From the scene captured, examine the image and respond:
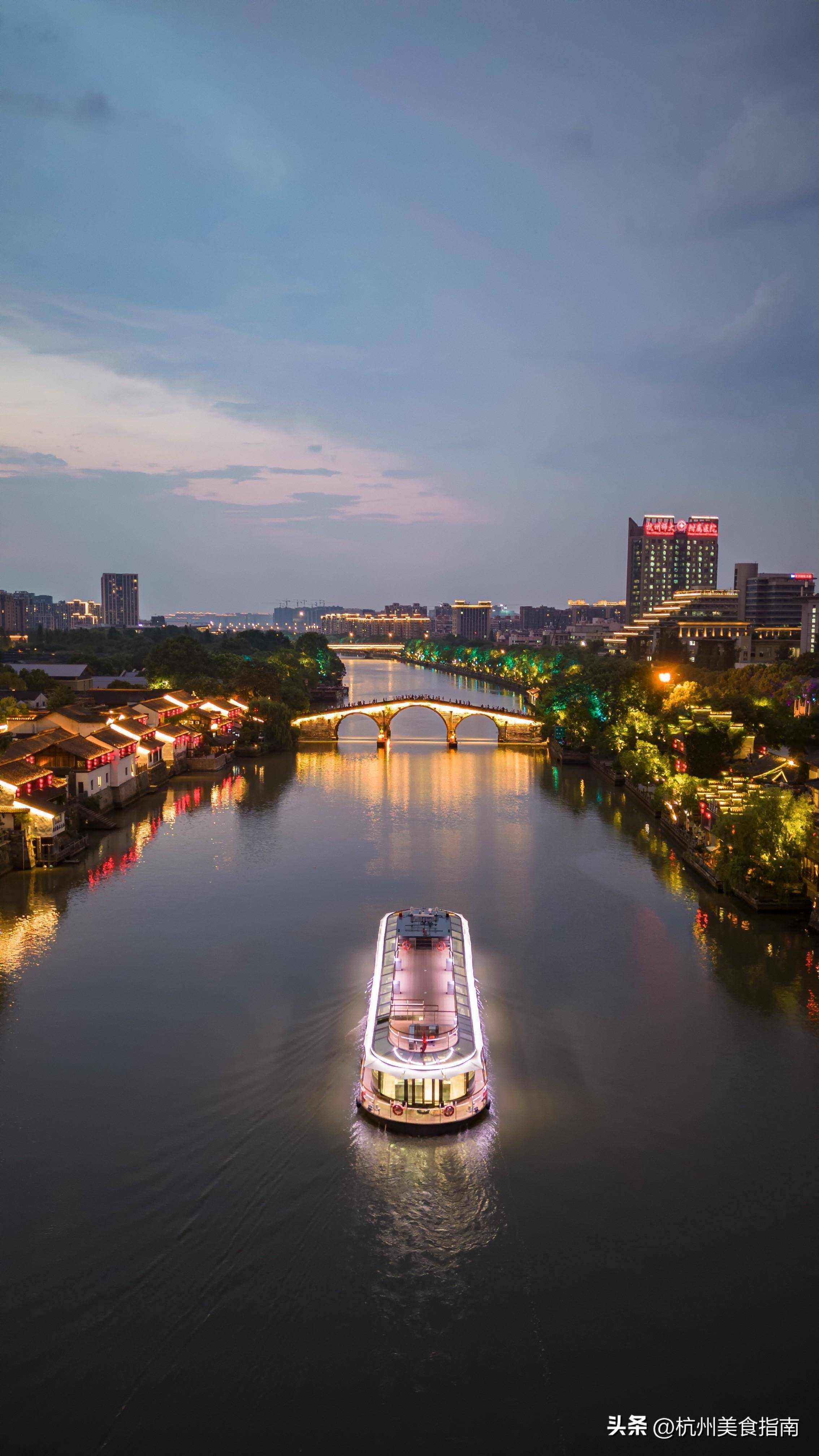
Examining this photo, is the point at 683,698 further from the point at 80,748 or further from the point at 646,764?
the point at 80,748

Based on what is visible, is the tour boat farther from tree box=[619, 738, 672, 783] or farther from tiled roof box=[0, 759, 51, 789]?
tree box=[619, 738, 672, 783]

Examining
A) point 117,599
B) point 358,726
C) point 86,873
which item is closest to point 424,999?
point 86,873

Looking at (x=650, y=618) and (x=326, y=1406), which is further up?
(x=650, y=618)

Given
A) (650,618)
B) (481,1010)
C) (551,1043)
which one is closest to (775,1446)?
(551,1043)

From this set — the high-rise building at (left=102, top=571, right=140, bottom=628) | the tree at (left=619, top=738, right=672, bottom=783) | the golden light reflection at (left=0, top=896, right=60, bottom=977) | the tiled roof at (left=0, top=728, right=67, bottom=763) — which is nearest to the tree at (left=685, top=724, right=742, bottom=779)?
the tree at (left=619, top=738, right=672, bottom=783)

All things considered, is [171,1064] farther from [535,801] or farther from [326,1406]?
[535,801]

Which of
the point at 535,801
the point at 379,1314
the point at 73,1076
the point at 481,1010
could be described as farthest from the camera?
the point at 535,801

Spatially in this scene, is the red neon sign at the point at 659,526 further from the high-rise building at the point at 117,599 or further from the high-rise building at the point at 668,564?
the high-rise building at the point at 117,599
